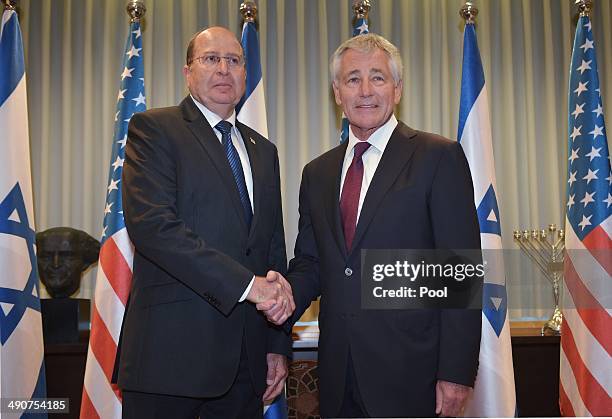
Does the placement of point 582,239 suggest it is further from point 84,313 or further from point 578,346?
point 84,313

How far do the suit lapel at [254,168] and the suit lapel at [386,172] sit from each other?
13.5 inches

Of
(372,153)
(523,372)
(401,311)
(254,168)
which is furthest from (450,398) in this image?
(523,372)

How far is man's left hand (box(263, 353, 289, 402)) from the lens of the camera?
2.25 metres

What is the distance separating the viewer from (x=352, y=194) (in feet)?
7.20

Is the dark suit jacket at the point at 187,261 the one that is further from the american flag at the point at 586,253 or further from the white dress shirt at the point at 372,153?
the american flag at the point at 586,253

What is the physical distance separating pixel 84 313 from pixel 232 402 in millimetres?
2072

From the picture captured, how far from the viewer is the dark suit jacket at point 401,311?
6.52 ft

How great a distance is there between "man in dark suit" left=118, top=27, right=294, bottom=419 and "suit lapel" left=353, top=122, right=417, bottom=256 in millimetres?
340

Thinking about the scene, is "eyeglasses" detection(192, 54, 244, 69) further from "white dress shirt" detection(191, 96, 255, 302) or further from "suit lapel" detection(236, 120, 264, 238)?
"suit lapel" detection(236, 120, 264, 238)

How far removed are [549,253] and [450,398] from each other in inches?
99.4

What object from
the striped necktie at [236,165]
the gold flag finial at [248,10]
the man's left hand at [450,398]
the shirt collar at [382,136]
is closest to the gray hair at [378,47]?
the shirt collar at [382,136]

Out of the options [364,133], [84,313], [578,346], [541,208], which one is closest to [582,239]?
[578,346]

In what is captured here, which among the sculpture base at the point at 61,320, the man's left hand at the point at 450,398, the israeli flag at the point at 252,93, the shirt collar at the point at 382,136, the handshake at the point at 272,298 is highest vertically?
the israeli flag at the point at 252,93

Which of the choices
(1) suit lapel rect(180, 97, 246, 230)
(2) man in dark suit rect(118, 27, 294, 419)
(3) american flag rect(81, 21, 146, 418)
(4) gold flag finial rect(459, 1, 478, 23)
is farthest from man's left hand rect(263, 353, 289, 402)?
(4) gold flag finial rect(459, 1, 478, 23)
